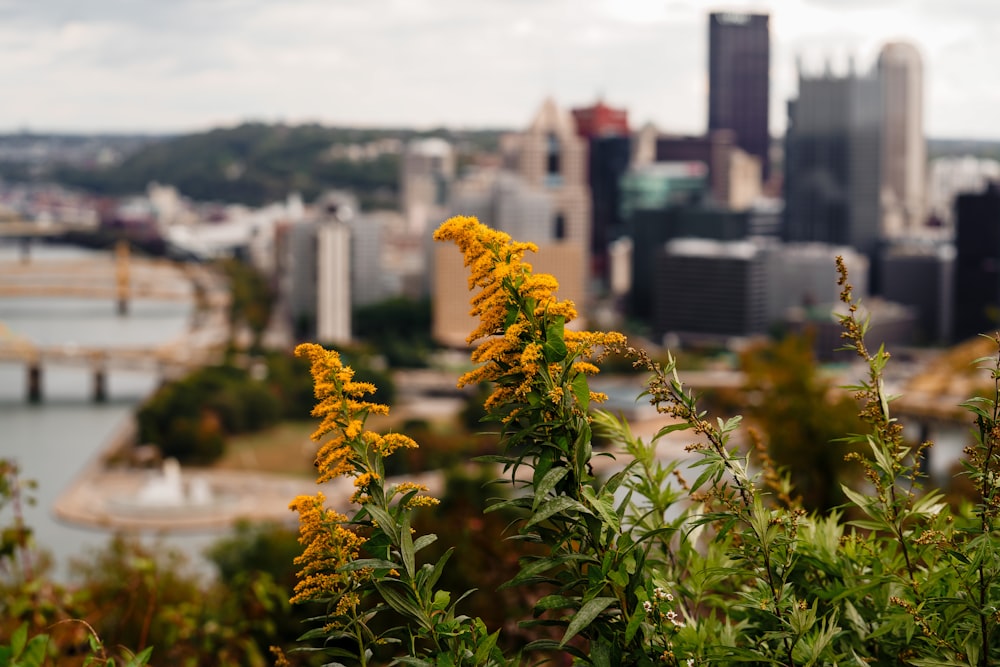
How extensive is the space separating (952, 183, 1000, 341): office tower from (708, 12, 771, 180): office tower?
17.5 feet

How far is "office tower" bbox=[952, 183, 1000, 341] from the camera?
739 inches

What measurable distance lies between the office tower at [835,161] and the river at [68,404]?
426 inches

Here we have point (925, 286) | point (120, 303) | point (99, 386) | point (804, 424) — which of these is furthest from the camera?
point (120, 303)

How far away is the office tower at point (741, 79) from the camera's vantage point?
2320cm

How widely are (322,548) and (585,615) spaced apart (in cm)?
14

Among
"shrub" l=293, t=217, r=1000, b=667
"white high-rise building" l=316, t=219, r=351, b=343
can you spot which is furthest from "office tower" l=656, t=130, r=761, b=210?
"shrub" l=293, t=217, r=1000, b=667

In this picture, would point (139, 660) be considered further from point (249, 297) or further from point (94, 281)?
point (94, 281)

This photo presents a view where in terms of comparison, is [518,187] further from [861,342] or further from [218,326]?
[861,342]

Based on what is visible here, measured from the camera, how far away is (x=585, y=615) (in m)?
0.68

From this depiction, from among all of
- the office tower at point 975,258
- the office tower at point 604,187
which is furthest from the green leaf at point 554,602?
the office tower at point 604,187

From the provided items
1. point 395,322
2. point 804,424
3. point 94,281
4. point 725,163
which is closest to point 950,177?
point 725,163

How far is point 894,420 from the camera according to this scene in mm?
796

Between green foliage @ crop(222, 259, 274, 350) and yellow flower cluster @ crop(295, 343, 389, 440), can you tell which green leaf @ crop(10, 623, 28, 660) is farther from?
green foliage @ crop(222, 259, 274, 350)

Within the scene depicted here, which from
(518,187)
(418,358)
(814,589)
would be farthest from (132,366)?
(814,589)
